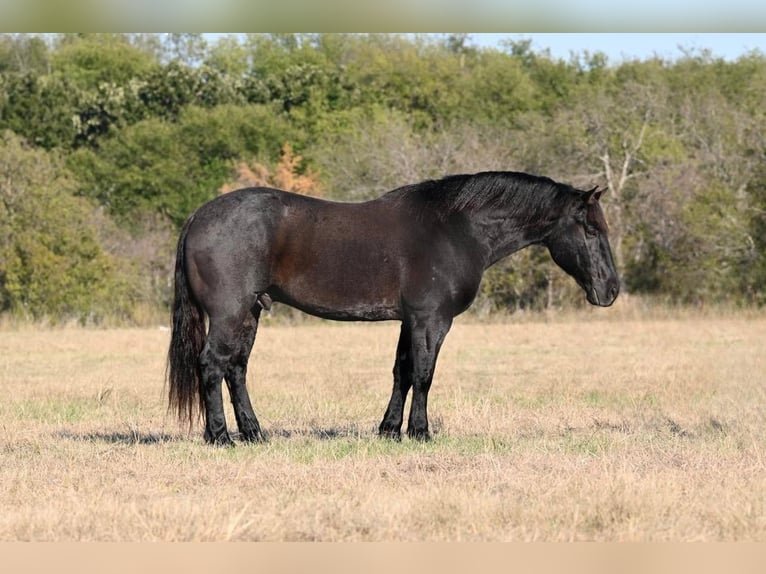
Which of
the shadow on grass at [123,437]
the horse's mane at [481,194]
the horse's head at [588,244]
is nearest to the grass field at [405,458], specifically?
the shadow on grass at [123,437]

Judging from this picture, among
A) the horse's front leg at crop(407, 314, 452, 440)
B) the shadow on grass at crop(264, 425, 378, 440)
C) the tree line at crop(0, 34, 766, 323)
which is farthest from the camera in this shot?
the tree line at crop(0, 34, 766, 323)

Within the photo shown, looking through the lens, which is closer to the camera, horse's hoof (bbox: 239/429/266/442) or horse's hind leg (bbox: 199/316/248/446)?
horse's hind leg (bbox: 199/316/248/446)

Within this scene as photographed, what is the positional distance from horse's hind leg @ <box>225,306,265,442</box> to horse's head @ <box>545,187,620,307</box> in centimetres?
261

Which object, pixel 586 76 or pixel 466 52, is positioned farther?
pixel 466 52

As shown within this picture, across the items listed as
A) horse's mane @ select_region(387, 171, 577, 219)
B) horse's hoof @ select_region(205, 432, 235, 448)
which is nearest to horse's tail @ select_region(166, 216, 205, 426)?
horse's hoof @ select_region(205, 432, 235, 448)

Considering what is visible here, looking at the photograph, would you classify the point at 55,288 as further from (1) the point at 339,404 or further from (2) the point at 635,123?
(2) the point at 635,123

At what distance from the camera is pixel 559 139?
35.6 metres

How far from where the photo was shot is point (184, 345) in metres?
9.47

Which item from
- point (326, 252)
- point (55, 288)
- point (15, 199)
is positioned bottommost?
point (55, 288)

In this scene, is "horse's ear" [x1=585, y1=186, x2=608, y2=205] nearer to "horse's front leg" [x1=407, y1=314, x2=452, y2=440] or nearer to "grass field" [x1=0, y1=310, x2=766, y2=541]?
"horse's front leg" [x1=407, y1=314, x2=452, y2=440]

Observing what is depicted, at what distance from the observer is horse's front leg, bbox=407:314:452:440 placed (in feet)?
30.8

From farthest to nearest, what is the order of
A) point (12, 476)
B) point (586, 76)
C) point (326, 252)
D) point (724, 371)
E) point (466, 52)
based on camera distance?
1. point (466, 52)
2. point (586, 76)
3. point (724, 371)
4. point (326, 252)
5. point (12, 476)

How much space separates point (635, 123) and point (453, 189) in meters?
29.2

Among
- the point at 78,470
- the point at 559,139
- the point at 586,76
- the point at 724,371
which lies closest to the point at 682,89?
the point at 586,76
